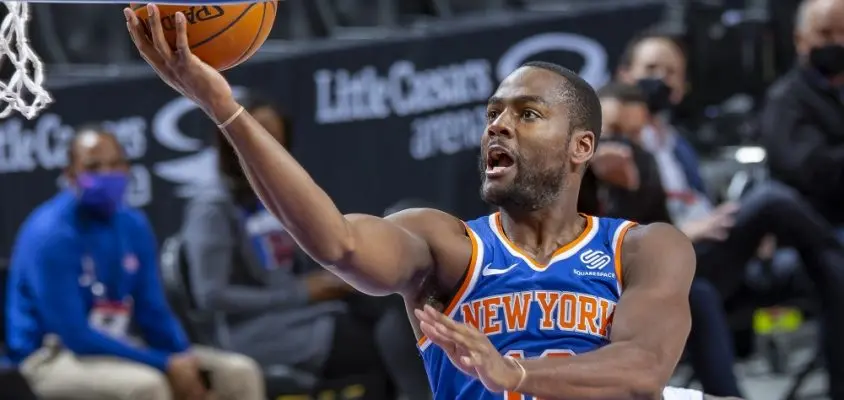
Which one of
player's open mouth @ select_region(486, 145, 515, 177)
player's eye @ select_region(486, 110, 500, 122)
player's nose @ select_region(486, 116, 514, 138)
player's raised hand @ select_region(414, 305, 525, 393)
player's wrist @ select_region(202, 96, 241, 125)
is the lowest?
player's raised hand @ select_region(414, 305, 525, 393)

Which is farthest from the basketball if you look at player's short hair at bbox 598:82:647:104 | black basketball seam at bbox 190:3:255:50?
player's short hair at bbox 598:82:647:104

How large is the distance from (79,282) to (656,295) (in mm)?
3748

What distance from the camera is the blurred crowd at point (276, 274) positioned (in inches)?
266

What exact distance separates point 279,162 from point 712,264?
4.06m

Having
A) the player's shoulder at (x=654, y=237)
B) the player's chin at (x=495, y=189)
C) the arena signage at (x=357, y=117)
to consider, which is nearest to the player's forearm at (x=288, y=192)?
the player's chin at (x=495, y=189)

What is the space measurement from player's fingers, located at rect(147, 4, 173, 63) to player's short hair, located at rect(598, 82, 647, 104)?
390 centimetres

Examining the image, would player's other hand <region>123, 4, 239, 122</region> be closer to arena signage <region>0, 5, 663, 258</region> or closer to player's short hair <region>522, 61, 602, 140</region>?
player's short hair <region>522, 61, 602, 140</region>

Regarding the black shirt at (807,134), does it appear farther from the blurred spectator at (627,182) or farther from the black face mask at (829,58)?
the blurred spectator at (627,182)

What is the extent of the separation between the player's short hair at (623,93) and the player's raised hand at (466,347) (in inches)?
149

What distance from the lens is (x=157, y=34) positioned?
3.24m

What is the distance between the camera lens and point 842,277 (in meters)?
7.00

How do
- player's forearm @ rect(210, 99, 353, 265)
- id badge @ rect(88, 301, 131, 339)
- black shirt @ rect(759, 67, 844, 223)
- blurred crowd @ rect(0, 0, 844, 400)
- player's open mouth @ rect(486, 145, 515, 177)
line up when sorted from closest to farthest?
player's forearm @ rect(210, 99, 353, 265), player's open mouth @ rect(486, 145, 515, 177), blurred crowd @ rect(0, 0, 844, 400), id badge @ rect(88, 301, 131, 339), black shirt @ rect(759, 67, 844, 223)

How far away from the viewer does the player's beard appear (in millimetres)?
3861

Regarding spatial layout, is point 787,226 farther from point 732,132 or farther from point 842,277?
point 732,132
